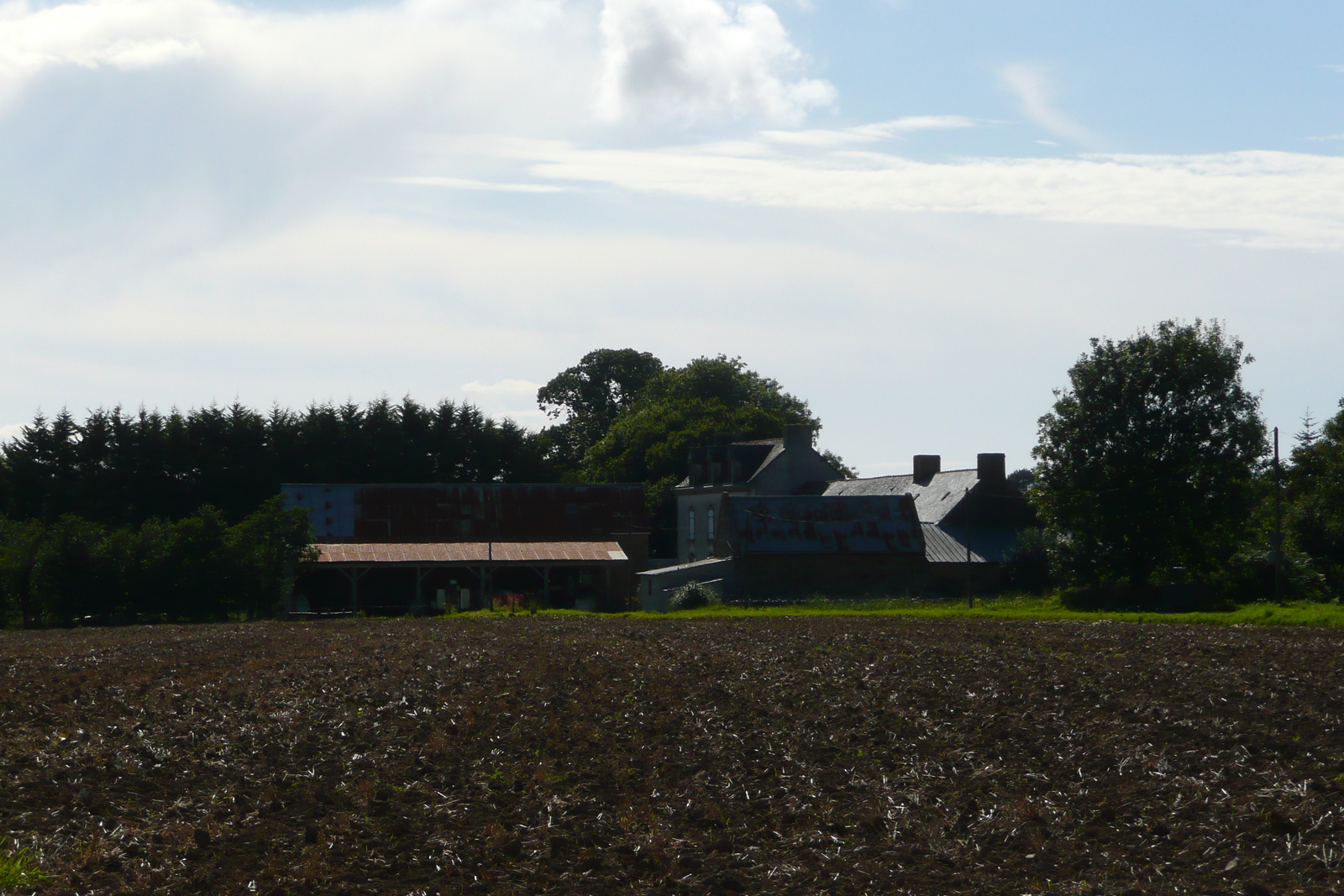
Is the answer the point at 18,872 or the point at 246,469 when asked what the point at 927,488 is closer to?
the point at 246,469

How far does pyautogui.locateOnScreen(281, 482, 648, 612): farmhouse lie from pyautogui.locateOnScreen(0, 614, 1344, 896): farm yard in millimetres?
35796

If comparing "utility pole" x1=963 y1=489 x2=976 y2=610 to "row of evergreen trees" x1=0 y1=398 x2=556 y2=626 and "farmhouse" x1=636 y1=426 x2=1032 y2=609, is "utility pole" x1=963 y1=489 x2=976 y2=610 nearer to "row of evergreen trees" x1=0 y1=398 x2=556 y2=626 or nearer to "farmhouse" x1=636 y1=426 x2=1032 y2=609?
"farmhouse" x1=636 y1=426 x2=1032 y2=609

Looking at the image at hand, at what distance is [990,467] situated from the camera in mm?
63875

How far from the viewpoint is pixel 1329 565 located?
48.3 metres

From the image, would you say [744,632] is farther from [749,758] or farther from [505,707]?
[749,758]

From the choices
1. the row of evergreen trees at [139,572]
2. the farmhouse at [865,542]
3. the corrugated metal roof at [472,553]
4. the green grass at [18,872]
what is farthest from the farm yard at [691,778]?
the corrugated metal roof at [472,553]

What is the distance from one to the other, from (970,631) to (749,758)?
20.7m

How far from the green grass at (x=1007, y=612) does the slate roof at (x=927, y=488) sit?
8251mm

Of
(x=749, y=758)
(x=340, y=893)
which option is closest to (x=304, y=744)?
(x=749, y=758)

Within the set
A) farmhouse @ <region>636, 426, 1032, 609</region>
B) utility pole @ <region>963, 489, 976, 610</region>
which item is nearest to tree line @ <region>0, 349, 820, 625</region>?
farmhouse @ <region>636, 426, 1032, 609</region>

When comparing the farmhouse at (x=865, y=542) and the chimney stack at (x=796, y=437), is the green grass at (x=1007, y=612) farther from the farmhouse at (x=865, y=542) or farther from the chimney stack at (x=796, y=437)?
the chimney stack at (x=796, y=437)

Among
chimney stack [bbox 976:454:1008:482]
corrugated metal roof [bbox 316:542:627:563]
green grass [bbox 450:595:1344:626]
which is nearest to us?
green grass [bbox 450:595:1344:626]

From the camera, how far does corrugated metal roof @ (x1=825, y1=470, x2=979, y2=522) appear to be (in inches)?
2516

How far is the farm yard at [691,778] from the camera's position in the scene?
8.75 meters
